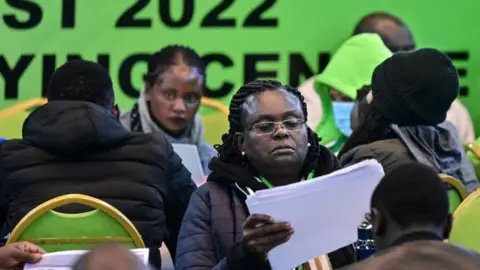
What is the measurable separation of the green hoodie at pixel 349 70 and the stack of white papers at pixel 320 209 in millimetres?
→ 2495

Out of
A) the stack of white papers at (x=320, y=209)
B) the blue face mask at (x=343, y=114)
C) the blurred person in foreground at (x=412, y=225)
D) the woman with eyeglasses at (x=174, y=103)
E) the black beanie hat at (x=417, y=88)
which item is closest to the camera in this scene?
the blurred person in foreground at (x=412, y=225)

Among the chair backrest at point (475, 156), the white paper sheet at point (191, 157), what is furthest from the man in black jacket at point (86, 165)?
the chair backrest at point (475, 156)

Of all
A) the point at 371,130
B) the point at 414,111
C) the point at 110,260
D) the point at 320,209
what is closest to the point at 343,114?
the point at 371,130

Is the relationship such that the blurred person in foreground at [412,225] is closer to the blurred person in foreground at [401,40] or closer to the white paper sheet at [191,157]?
the white paper sheet at [191,157]

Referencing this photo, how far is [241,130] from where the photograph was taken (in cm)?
323

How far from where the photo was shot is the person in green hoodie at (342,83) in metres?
5.39

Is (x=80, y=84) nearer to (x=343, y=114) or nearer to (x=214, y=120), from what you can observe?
(x=214, y=120)

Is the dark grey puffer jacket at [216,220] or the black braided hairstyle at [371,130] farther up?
the black braided hairstyle at [371,130]

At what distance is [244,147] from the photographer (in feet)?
10.5

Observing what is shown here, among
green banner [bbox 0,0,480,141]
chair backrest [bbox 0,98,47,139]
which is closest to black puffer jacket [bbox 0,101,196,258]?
chair backrest [bbox 0,98,47,139]

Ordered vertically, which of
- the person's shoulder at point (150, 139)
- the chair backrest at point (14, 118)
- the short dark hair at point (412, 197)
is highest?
Answer: the short dark hair at point (412, 197)

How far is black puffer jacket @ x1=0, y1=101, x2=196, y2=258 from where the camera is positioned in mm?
3379

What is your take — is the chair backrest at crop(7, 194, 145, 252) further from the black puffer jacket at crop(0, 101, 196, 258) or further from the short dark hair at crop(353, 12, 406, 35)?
the short dark hair at crop(353, 12, 406, 35)

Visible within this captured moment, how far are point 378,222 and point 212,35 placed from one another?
4.09 metres
